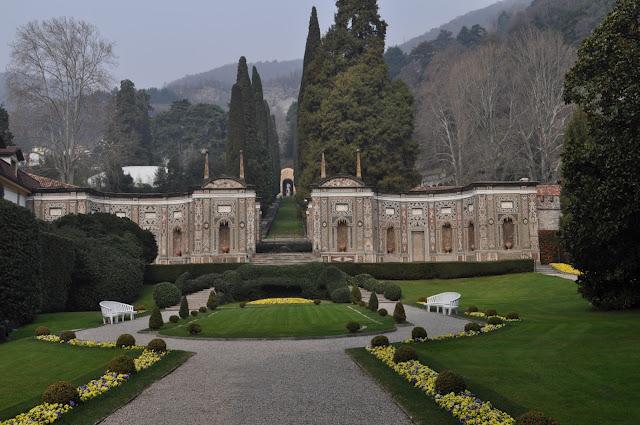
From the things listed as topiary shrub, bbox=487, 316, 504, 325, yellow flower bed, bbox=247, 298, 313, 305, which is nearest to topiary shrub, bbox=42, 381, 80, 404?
topiary shrub, bbox=487, 316, 504, 325

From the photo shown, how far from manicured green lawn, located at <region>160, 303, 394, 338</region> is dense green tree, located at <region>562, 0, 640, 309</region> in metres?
7.23

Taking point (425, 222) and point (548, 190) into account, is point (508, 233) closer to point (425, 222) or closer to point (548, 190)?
point (548, 190)

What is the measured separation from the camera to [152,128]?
120875mm

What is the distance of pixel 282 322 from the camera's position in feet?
76.7

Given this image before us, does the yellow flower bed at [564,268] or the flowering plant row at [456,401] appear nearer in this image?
the flowering plant row at [456,401]

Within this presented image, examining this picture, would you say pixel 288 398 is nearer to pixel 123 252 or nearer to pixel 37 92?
pixel 123 252

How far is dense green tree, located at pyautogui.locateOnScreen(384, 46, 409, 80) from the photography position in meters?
123

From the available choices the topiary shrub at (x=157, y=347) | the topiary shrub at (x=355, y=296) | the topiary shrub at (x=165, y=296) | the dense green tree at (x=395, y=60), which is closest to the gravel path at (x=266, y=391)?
the topiary shrub at (x=157, y=347)

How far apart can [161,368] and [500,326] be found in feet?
36.3

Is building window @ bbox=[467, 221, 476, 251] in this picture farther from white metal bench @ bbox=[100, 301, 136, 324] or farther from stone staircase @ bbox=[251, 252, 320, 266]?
white metal bench @ bbox=[100, 301, 136, 324]

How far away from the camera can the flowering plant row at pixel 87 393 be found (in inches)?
395

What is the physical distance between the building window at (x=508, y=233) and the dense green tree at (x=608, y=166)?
27709 mm

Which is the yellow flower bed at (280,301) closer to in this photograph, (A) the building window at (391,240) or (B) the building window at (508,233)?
(A) the building window at (391,240)

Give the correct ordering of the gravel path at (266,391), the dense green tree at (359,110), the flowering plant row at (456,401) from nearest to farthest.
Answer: the flowering plant row at (456,401)
the gravel path at (266,391)
the dense green tree at (359,110)
